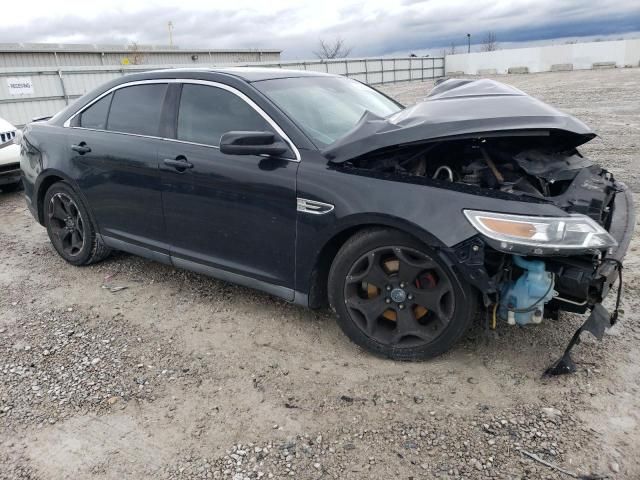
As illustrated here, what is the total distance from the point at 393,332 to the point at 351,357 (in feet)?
0.97

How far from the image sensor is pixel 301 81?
144 inches

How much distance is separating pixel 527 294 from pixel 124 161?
2.92 m

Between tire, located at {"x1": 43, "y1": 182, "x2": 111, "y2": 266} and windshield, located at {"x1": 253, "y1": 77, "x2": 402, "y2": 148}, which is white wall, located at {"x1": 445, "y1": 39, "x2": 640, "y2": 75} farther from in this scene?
tire, located at {"x1": 43, "y1": 182, "x2": 111, "y2": 266}

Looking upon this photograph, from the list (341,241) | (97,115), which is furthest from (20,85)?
(341,241)

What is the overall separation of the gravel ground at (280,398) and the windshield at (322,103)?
1270 millimetres

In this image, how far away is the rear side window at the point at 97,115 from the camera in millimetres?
4082

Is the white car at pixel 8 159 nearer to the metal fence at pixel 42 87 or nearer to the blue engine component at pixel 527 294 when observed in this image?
the metal fence at pixel 42 87

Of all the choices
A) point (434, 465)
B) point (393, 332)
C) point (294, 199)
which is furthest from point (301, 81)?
point (434, 465)

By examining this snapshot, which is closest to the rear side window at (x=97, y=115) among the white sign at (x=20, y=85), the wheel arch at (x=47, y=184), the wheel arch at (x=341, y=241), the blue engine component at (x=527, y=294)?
the wheel arch at (x=47, y=184)

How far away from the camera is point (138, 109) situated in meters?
3.86

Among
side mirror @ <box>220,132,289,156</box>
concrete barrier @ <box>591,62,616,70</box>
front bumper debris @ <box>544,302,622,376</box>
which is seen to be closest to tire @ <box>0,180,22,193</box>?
side mirror @ <box>220,132,289,156</box>

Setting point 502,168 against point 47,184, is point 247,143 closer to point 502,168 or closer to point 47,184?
point 502,168

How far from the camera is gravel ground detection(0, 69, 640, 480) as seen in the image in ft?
7.27

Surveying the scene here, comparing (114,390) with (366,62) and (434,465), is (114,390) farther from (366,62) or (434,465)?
(366,62)
